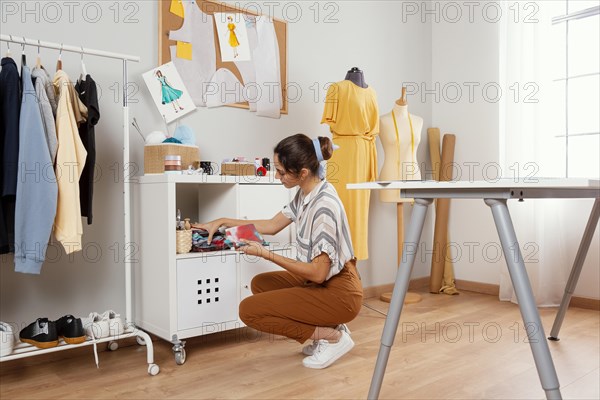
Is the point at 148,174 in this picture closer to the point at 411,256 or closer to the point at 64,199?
the point at 64,199

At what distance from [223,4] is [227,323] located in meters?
1.74

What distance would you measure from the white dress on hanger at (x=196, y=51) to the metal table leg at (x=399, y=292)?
166 cm

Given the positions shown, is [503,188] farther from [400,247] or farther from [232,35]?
[400,247]

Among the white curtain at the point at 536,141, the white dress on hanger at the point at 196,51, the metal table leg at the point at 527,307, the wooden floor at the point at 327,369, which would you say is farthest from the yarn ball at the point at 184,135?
the white curtain at the point at 536,141

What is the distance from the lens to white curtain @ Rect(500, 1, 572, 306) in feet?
11.3

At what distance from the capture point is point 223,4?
296 cm

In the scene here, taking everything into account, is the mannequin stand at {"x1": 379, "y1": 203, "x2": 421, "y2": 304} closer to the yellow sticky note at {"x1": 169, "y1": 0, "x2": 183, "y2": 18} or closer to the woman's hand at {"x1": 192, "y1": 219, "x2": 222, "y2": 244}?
the woman's hand at {"x1": 192, "y1": 219, "x2": 222, "y2": 244}

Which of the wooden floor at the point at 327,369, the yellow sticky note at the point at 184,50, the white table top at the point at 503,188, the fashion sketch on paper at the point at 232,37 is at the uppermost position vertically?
the fashion sketch on paper at the point at 232,37

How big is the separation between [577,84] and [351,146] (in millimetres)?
1664

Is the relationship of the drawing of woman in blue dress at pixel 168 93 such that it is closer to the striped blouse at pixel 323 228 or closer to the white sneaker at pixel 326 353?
the striped blouse at pixel 323 228

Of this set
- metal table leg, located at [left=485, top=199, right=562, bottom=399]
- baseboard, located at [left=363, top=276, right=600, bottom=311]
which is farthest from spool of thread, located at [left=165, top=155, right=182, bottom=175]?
baseboard, located at [left=363, top=276, right=600, bottom=311]

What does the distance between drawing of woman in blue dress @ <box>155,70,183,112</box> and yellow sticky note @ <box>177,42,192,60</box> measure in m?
0.17

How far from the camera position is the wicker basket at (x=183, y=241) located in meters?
2.35

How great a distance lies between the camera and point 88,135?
217 cm
